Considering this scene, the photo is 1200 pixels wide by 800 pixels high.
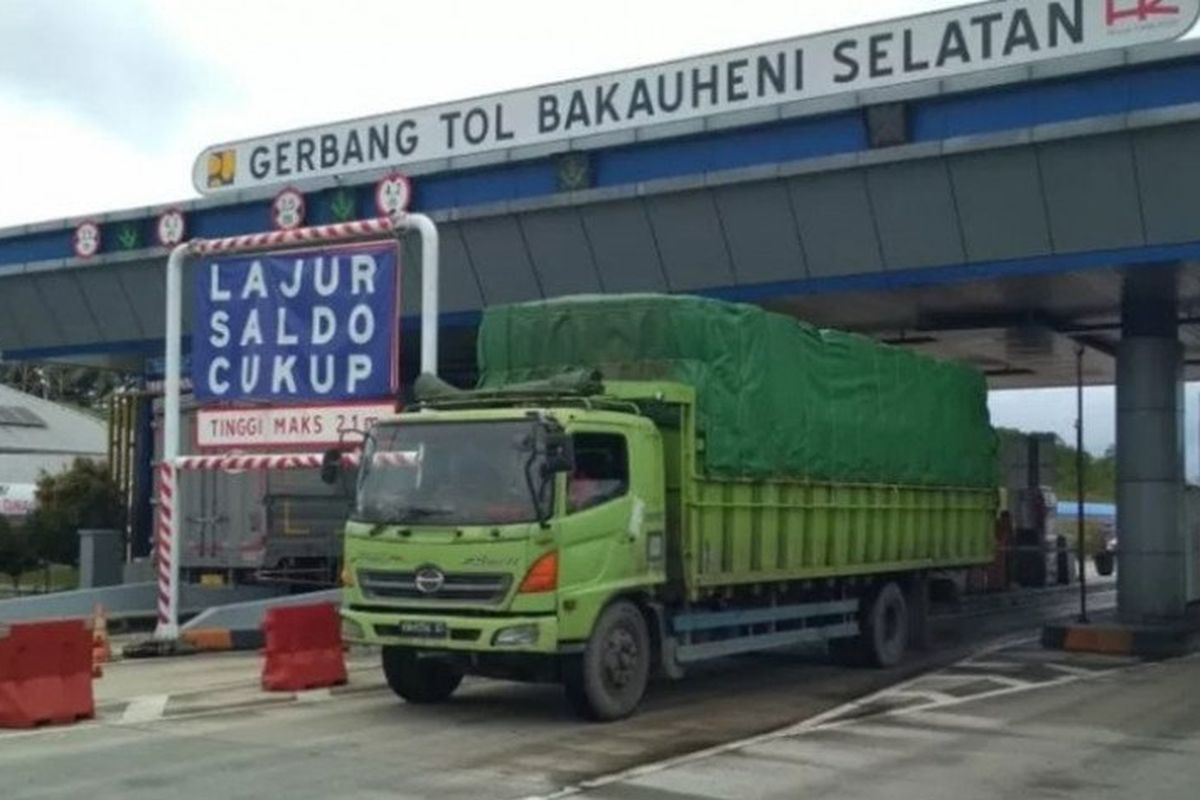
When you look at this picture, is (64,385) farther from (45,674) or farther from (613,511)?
(613,511)

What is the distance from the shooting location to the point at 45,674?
12.0 m

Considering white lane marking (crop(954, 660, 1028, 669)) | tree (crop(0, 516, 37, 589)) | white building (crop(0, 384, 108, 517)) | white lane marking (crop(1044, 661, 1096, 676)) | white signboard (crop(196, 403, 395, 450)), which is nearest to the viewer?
white signboard (crop(196, 403, 395, 450))

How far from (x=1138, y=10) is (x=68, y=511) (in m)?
27.2

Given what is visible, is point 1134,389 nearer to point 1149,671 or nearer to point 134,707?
point 1149,671

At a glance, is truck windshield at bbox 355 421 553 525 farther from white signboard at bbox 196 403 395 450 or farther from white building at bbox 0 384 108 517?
white building at bbox 0 384 108 517

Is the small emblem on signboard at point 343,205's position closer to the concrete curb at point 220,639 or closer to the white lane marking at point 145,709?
the concrete curb at point 220,639

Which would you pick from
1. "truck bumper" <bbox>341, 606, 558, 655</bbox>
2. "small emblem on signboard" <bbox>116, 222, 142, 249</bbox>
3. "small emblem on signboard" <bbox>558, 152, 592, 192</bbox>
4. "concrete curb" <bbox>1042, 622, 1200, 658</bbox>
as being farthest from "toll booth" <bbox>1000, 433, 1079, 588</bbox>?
"truck bumper" <bbox>341, 606, 558, 655</bbox>

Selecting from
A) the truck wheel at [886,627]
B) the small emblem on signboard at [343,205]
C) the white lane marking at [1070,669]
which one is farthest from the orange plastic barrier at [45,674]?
the small emblem on signboard at [343,205]

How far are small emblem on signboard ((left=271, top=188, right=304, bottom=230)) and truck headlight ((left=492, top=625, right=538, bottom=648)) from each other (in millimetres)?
13512

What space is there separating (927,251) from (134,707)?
1088 centimetres

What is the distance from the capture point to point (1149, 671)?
17.2 meters

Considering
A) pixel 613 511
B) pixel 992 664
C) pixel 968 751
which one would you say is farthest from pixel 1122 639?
pixel 613 511

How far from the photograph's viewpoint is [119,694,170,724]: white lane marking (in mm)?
12234

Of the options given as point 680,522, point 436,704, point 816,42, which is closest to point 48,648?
point 436,704
